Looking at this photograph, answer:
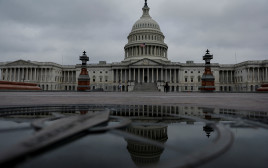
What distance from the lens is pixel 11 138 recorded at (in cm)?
192

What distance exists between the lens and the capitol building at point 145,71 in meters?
71.6

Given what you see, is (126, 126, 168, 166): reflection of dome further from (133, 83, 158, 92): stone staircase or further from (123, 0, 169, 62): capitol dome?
(123, 0, 169, 62): capitol dome

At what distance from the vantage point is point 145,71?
72812 mm

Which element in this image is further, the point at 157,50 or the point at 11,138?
the point at 157,50

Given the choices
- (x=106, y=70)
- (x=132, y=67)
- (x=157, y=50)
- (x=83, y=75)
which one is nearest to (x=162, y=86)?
(x=132, y=67)

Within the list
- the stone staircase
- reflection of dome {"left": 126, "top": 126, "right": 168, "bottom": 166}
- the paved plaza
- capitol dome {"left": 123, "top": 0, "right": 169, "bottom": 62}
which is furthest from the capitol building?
reflection of dome {"left": 126, "top": 126, "right": 168, "bottom": 166}

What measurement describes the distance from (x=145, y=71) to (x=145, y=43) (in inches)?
467

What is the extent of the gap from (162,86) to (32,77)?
59.9 meters

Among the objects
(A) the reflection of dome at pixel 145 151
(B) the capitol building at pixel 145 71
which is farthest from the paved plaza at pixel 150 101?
(B) the capitol building at pixel 145 71

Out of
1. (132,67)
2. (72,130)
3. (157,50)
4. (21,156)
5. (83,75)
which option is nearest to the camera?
(21,156)

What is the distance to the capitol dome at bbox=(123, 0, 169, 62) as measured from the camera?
7456 centimetres

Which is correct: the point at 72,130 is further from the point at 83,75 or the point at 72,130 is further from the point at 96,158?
the point at 83,75

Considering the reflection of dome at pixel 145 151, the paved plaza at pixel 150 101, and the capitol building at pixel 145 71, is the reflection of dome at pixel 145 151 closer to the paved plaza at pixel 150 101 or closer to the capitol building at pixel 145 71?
the paved plaza at pixel 150 101

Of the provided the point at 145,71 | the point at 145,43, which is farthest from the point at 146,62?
the point at 145,43
